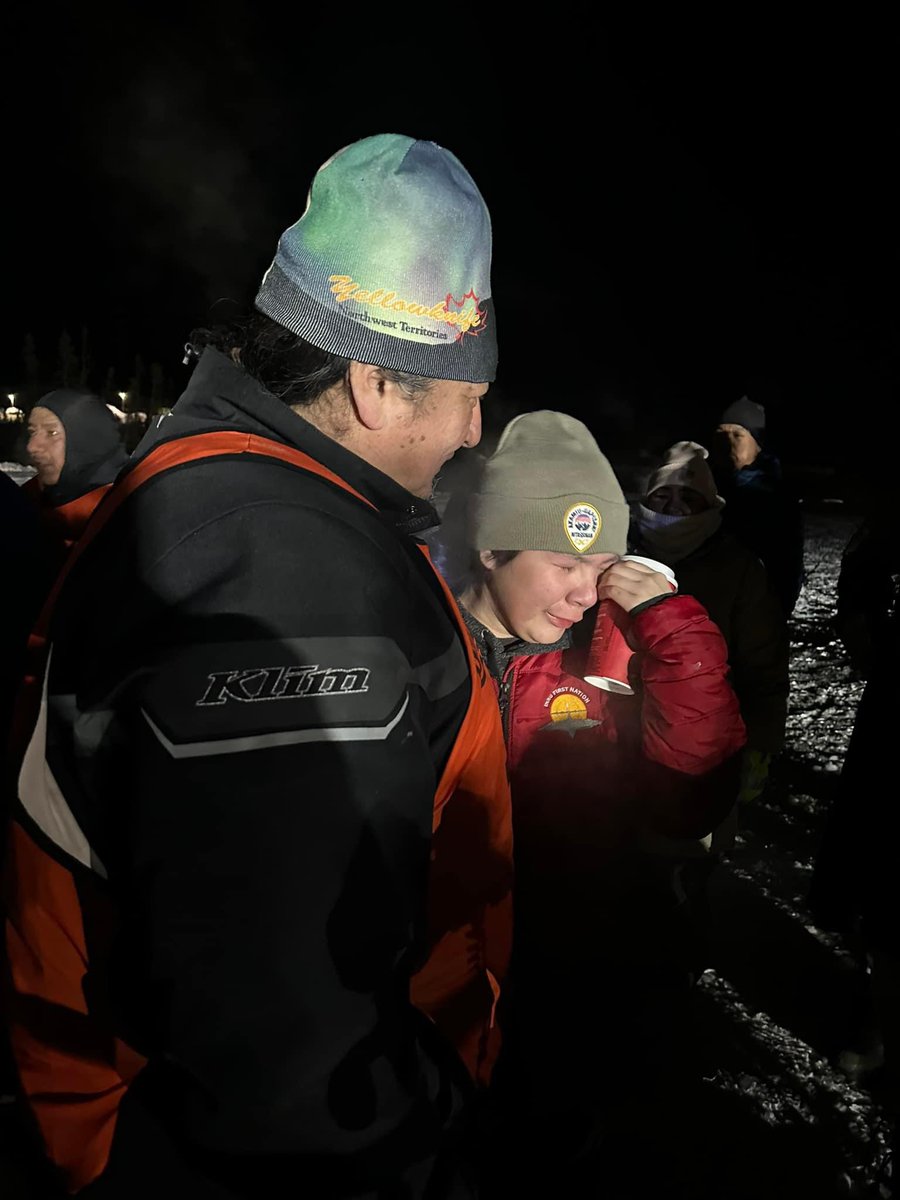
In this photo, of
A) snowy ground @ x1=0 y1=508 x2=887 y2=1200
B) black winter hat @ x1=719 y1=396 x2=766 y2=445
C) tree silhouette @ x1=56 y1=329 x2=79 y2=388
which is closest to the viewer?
snowy ground @ x1=0 y1=508 x2=887 y2=1200

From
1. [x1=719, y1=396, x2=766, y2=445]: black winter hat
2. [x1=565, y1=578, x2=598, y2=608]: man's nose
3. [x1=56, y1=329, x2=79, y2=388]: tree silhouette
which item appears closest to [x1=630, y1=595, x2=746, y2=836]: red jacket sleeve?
[x1=565, y1=578, x2=598, y2=608]: man's nose

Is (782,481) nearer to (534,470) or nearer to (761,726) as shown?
(761,726)

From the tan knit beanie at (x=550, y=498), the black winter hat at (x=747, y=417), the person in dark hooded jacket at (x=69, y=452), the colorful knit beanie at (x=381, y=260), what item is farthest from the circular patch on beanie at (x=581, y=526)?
the black winter hat at (x=747, y=417)

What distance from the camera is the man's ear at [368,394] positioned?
125cm

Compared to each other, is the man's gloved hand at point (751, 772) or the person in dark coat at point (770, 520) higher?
the person in dark coat at point (770, 520)

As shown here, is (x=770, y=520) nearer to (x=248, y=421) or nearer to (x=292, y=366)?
(x=292, y=366)

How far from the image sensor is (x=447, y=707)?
1121 millimetres

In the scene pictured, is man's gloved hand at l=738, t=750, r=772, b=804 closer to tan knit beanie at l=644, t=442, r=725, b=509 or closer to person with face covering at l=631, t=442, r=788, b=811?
person with face covering at l=631, t=442, r=788, b=811

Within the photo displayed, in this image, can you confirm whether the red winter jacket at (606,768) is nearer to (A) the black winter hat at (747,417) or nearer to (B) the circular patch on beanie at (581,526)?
(B) the circular patch on beanie at (581,526)

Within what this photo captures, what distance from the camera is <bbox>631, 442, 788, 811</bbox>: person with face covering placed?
3.47 m

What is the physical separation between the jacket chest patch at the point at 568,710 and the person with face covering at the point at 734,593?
4.51ft

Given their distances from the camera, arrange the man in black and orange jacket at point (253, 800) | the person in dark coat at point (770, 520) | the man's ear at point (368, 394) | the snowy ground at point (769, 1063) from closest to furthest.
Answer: the man in black and orange jacket at point (253, 800)
the man's ear at point (368, 394)
the snowy ground at point (769, 1063)
the person in dark coat at point (770, 520)

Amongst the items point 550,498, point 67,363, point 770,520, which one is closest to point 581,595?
point 550,498

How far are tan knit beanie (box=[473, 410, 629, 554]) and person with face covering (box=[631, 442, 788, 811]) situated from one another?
129 cm
